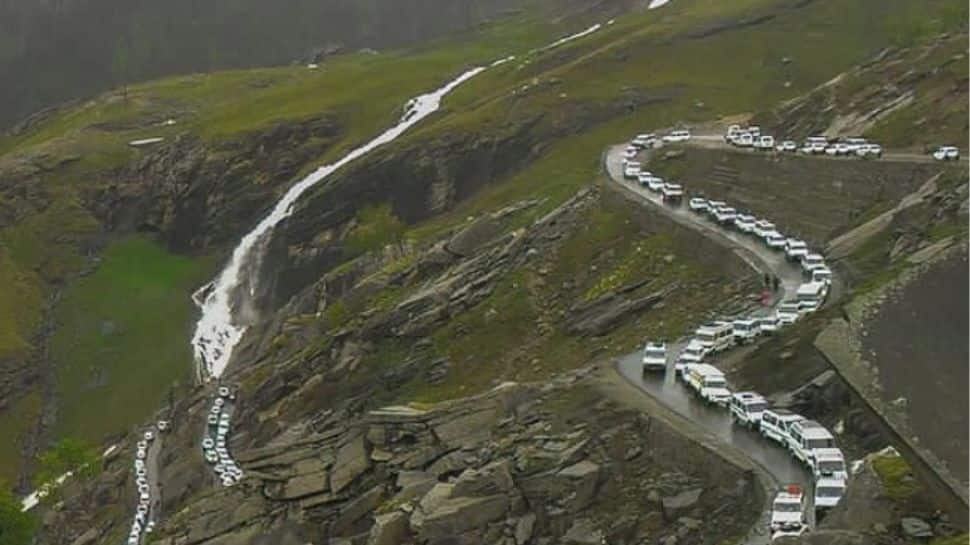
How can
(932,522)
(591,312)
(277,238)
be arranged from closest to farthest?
(932,522), (591,312), (277,238)

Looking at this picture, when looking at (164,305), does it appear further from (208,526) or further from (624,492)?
(624,492)

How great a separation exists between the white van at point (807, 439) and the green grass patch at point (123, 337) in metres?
98.6

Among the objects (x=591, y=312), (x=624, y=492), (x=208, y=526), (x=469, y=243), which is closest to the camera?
(x=624, y=492)

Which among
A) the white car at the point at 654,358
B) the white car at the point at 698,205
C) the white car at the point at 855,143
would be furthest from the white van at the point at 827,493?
the white car at the point at 698,205

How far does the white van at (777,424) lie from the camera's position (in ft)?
144

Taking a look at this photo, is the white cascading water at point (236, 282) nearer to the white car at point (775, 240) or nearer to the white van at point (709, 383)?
the white car at point (775, 240)

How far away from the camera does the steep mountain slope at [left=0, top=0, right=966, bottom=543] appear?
7088 centimetres

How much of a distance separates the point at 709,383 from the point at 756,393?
5.86 ft

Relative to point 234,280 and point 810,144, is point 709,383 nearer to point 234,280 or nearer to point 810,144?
point 810,144

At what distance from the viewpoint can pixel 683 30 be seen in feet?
550

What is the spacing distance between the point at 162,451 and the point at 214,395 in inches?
213

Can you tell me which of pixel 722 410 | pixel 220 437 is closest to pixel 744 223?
pixel 722 410

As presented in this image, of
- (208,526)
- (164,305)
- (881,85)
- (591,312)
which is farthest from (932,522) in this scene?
(164,305)

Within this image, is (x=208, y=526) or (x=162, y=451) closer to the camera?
(x=208, y=526)
